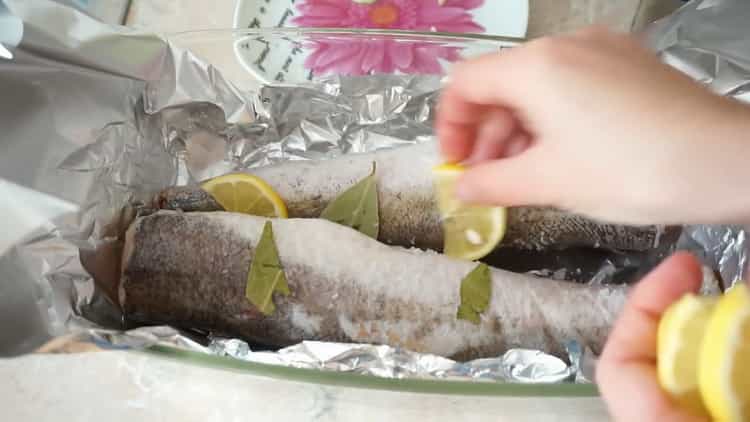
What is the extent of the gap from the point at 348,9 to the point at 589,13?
1.33ft

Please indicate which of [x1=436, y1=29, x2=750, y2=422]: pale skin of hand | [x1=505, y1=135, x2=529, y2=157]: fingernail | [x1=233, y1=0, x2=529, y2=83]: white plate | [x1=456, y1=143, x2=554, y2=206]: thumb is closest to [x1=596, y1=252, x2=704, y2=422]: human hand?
[x1=436, y1=29, x2=750, y2=422]: pale skin of hand

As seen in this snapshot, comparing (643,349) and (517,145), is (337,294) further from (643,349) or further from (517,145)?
(643,349)

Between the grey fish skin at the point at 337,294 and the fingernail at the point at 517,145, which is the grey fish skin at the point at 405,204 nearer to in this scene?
the grey fish skin at the point at 337,294

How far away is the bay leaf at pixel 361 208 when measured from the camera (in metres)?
1.09

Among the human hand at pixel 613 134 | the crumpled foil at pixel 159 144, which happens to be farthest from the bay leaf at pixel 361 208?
the human hand at pixel 613 134

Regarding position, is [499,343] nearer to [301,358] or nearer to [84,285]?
[301,358]

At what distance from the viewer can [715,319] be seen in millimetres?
512

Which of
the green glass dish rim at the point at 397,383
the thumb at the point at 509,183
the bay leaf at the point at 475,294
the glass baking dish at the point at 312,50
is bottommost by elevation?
the green glass dish rim at the point at 397,383

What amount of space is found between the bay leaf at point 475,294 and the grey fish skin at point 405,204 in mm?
114

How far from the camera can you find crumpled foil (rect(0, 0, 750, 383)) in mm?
883

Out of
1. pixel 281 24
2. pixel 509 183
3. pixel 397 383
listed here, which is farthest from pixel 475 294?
pixel 281 24

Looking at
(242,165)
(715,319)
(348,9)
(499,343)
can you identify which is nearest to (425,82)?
(348,9)

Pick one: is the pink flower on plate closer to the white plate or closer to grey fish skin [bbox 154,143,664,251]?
the white plate

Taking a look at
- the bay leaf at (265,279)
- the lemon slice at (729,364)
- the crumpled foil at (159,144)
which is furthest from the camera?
the bay leaf at (265,279)
